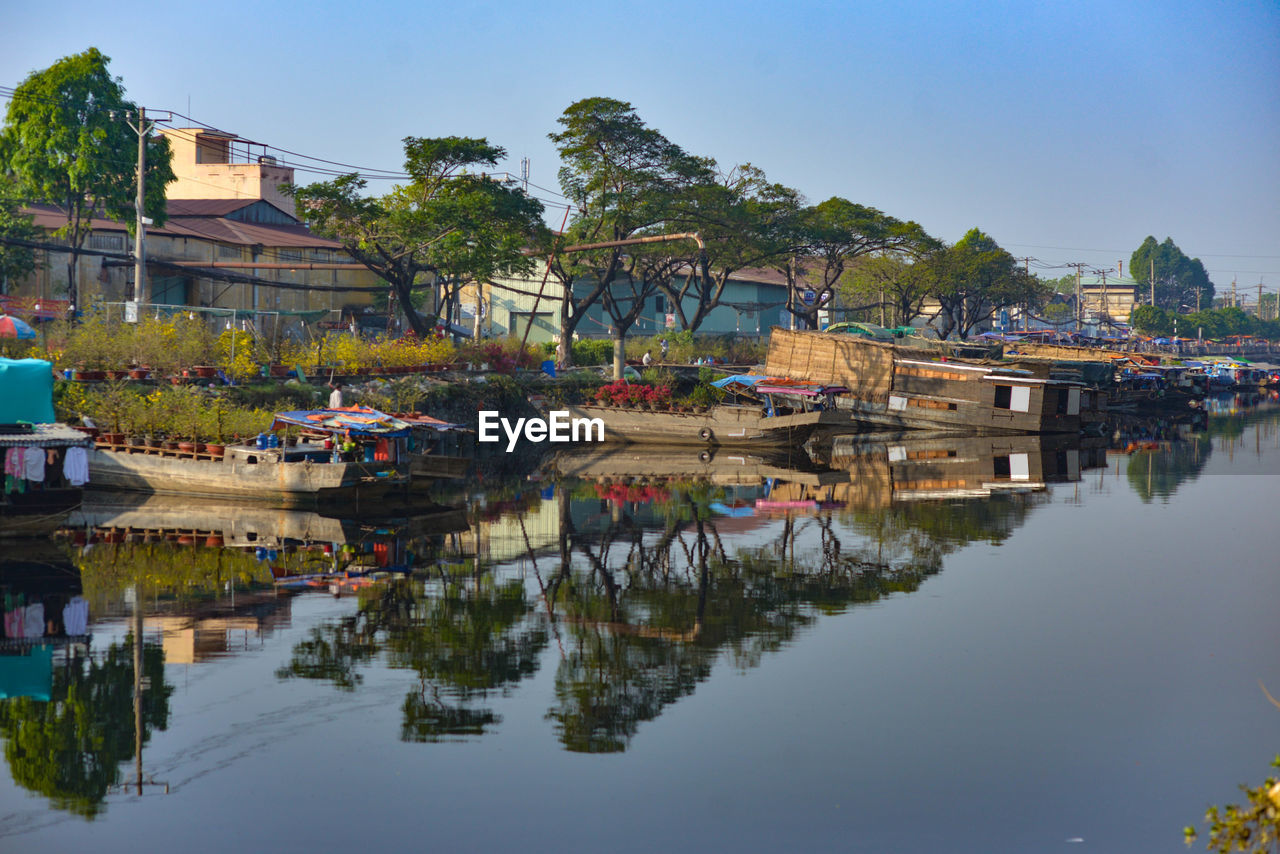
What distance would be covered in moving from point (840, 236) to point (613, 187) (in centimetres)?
1850

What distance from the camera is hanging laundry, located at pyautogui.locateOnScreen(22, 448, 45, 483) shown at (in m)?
21.1

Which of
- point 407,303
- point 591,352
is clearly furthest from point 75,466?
point 591,352

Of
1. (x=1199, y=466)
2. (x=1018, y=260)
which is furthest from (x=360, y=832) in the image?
(x=1018, y=260)

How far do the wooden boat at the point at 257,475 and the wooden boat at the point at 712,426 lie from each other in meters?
15.4

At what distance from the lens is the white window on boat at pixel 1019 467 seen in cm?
3322

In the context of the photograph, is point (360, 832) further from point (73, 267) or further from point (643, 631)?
point (73, 267)

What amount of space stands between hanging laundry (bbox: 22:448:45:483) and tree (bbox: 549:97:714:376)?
1070 inches

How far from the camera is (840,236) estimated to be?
62.2 m

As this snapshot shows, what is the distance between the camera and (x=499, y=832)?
9227 millimetres

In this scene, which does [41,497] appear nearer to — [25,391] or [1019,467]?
[25,391]

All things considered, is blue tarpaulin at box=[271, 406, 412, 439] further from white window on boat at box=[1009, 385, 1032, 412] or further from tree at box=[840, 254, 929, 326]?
tree at box=[840, 254, 929, 326]

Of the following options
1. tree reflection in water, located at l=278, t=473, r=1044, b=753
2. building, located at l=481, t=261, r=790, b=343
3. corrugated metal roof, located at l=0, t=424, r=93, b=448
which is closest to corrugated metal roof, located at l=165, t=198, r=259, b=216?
building, located at l=481, t=261, r=790, b=343

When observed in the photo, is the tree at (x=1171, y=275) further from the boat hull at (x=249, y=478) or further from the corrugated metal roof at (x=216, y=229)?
the boat hull at (x=249, y=478)

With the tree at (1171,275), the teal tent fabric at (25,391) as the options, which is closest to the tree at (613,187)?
the teal tent fabric at (25,391)
